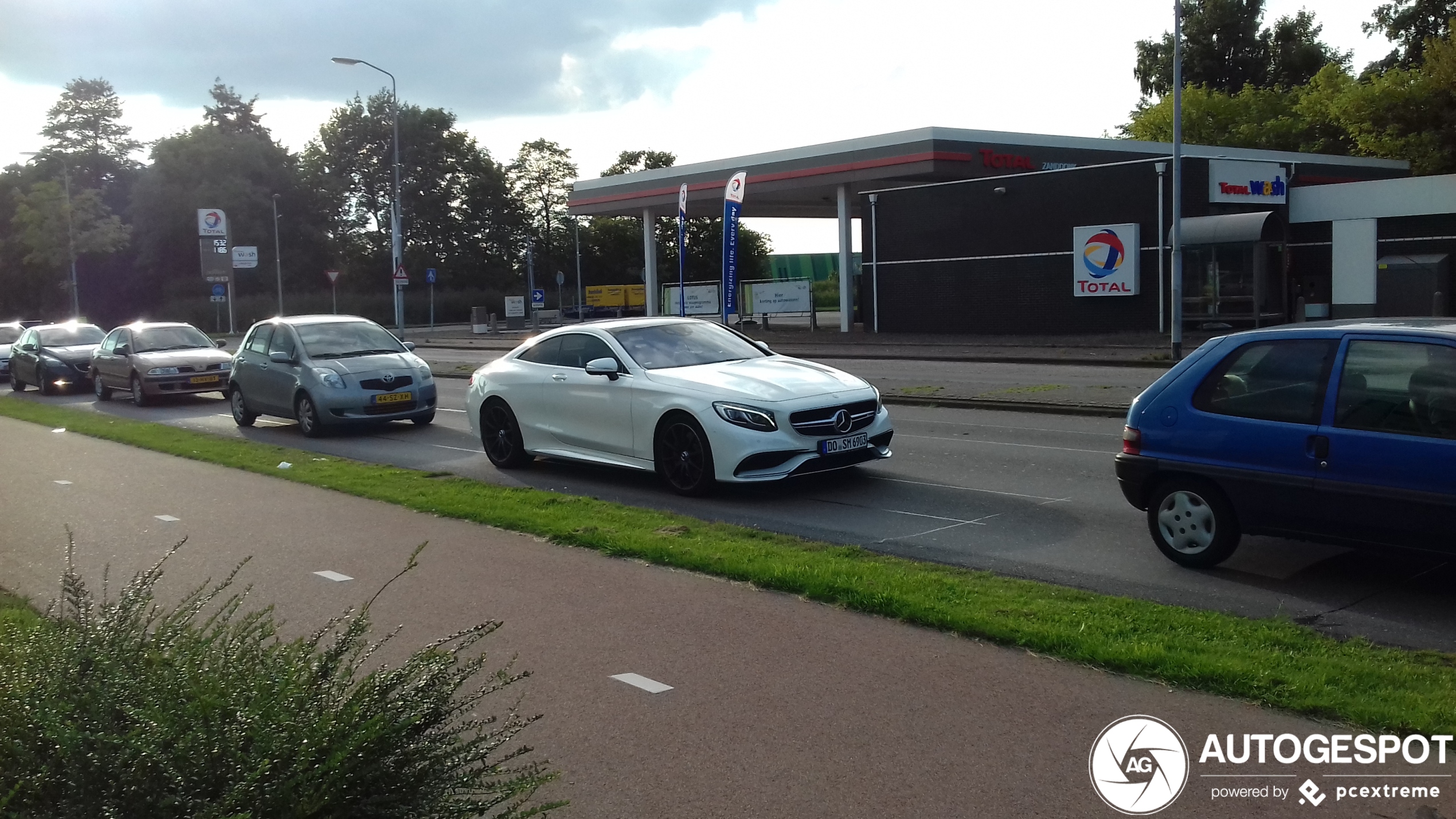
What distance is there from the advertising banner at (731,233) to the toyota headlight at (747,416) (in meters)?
22.2

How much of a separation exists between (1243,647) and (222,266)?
68548mm

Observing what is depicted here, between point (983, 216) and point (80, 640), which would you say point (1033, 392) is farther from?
point (983, 216)

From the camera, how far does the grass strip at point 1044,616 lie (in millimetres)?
4992

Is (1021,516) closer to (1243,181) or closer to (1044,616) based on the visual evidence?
(1044,616)

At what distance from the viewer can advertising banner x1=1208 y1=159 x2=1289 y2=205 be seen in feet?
106

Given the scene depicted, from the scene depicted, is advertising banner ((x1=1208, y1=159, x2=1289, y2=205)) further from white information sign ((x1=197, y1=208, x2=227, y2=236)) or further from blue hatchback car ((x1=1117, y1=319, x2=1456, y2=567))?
white information sign ((x1=197, y1=208, x2=227, y2=236))

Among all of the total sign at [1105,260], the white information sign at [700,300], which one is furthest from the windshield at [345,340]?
the white information sign at [700,300]

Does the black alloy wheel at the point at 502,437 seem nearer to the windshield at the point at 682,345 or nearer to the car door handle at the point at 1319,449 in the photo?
the windshield at the point at 682,345

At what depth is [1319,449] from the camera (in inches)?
265

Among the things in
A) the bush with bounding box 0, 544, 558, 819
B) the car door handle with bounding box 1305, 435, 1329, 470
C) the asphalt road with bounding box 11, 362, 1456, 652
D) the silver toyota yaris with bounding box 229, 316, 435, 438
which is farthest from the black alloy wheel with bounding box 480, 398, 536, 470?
the bush with bounding box 0, 544, 558, 819

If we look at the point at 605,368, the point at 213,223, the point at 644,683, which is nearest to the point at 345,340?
the point at 605,368

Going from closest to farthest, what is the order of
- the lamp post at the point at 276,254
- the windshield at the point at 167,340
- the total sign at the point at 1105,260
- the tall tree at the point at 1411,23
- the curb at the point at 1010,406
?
the curb at the point at 1010,406, the windshield at the point at 167,340, the total sign at the point at 1105,260, the tall tree at the point at 1411,23, the lamp post at the point at 276,254

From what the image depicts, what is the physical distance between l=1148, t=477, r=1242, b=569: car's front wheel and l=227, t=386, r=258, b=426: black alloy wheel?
46.3 ft

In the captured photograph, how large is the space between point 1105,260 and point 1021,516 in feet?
84.1
